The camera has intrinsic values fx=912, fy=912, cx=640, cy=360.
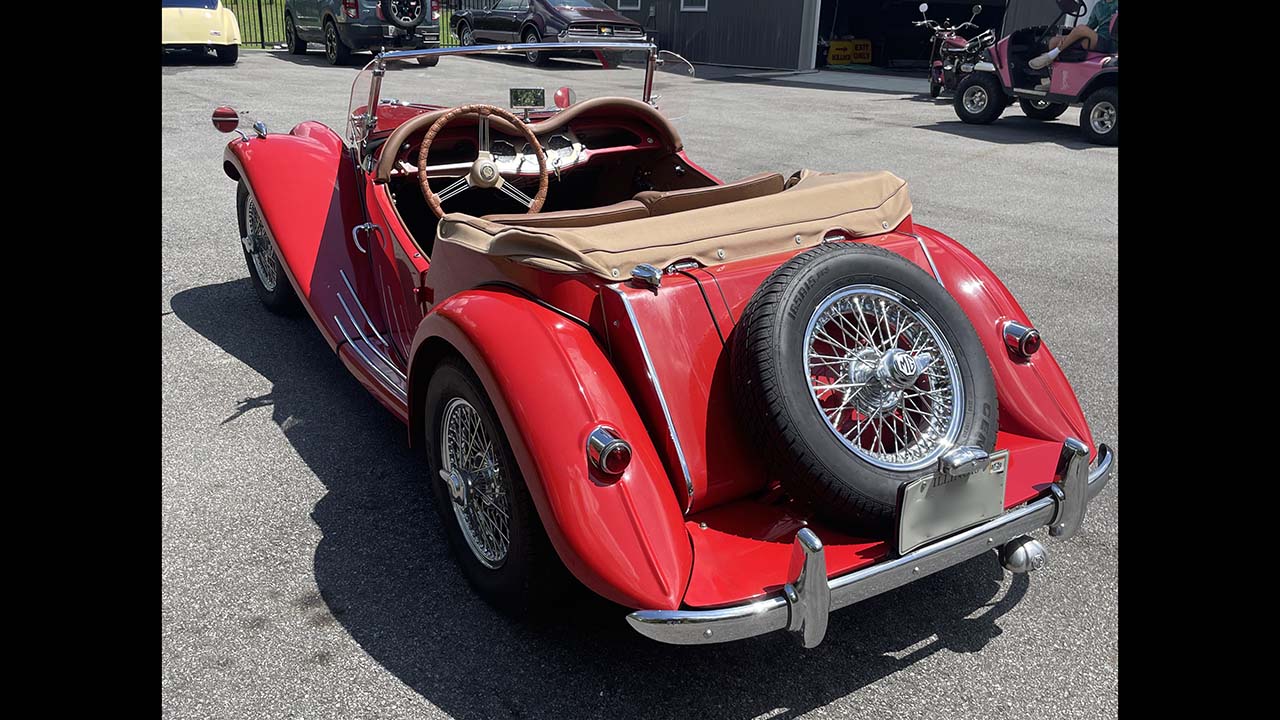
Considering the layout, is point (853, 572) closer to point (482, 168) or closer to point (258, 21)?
point (482, 168)

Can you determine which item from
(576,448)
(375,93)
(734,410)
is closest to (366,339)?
(375,93)

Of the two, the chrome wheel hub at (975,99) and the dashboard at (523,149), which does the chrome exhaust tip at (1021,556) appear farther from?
the chrome wheel hub at (975,99)

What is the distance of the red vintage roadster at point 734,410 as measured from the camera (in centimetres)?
235

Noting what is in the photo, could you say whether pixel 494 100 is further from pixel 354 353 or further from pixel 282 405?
pixel 282 405

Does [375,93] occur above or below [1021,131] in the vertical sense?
below

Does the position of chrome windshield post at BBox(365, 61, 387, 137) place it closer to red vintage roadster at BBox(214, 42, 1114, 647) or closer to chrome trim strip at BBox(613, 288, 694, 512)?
red vintage roadster at BBox(214, 42, 1114, 647)

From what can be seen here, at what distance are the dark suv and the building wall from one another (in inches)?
286

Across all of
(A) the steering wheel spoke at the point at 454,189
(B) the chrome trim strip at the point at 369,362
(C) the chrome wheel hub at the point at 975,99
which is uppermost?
(C) the chrome wheel hub at the point at 975,99

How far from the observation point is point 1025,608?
294 cm

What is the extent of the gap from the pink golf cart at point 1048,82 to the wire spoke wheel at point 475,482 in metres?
10.8

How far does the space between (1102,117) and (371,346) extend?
10.8 m

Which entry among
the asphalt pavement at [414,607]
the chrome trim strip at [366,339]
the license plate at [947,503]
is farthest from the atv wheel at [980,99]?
the license plate at [947,503]

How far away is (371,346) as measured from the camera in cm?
404
